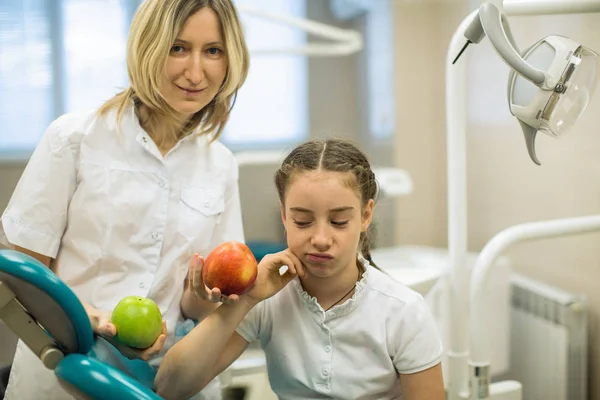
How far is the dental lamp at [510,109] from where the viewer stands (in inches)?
43.7

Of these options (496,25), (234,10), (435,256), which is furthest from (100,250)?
(435,256)

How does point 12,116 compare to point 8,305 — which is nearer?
point 8,305

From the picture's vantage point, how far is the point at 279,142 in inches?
147

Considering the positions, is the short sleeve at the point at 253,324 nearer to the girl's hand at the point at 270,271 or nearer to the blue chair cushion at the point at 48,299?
the girl's hand at the point at 270,271

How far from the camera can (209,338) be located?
A: 3.51ft

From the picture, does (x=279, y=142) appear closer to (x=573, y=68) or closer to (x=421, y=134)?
(x=421, y=134)

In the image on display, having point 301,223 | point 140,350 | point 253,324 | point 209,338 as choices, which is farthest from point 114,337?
point 301,223

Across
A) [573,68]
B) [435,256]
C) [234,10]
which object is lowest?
[435,256]

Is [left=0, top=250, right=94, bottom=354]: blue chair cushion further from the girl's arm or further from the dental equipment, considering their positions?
the dental equipment

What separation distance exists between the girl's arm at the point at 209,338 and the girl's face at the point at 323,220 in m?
0.04

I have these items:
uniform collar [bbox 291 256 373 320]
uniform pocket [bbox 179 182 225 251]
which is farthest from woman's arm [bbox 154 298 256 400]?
uniform pocket [bbox 179 182 225 251]

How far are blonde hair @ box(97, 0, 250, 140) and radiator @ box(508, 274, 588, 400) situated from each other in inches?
60.8

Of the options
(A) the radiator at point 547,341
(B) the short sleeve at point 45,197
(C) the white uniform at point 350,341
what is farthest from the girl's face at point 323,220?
(A) the radiator at point 547,341

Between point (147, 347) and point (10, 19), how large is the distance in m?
2.69
